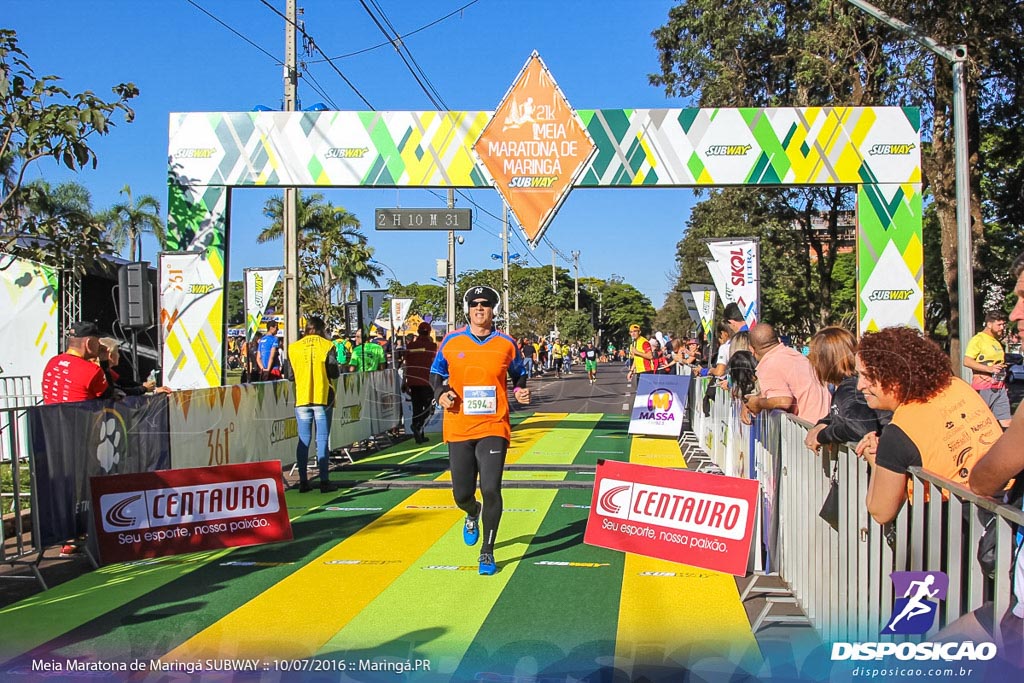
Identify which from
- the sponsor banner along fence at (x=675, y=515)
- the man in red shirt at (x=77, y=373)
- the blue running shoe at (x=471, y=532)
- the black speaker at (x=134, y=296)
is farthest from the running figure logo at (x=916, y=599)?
the black speaker at (x=134, y=296)

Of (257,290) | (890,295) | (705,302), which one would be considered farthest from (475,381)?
(705,302)

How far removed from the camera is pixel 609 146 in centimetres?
1251

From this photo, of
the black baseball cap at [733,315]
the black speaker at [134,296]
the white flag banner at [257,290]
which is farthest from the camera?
the white flag banner at [257,290]

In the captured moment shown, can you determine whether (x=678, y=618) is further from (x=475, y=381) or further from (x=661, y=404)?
(x=661, y=404)

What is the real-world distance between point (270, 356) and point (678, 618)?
13.2 m

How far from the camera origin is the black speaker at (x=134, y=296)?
35.8ft

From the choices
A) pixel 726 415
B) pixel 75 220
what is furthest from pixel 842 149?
pixel 75 220

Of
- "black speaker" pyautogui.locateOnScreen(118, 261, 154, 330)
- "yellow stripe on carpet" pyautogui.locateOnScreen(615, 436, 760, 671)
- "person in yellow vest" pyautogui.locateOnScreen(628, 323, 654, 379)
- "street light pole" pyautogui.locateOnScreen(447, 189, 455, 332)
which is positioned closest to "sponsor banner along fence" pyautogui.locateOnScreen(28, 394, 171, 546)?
"black speaker" pyautogui.locateOnScreen(118, 261, 154, 330)

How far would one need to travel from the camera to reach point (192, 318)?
42.7 feet

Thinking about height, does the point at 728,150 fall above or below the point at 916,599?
above

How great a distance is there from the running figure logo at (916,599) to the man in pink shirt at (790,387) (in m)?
2.91

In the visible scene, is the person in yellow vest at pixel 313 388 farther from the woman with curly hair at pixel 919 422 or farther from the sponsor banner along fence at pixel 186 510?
the woman with curly hair at pixel 919 422

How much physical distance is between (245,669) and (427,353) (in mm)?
10194

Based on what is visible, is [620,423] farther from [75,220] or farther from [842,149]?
[75,220]
